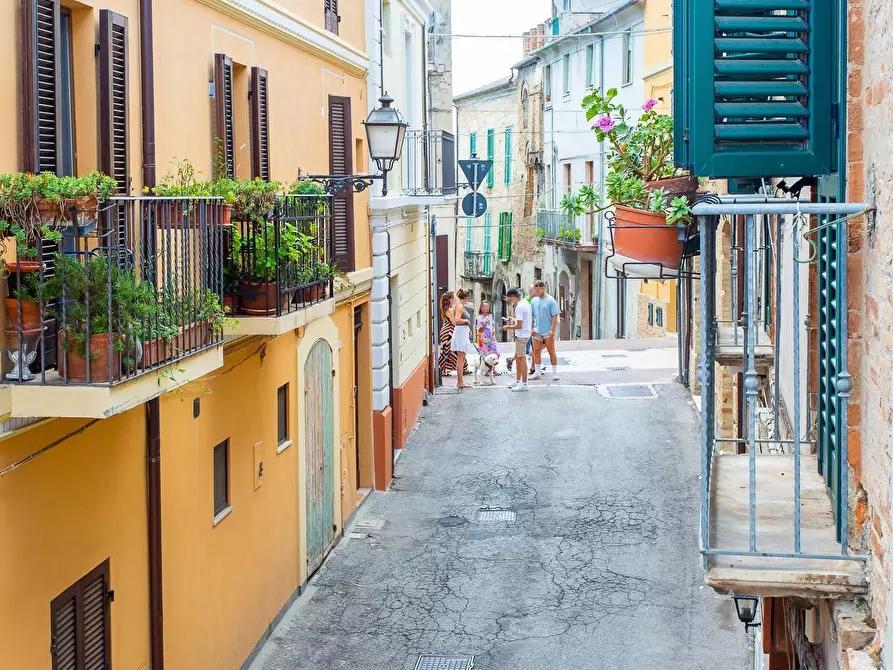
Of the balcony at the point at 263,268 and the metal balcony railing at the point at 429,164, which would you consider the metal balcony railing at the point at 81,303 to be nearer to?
the balcony at the point at 263,268

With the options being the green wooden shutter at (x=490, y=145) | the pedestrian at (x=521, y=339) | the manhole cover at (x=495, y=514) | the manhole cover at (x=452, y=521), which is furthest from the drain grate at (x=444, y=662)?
the green wooden shutter at (x=490, y=145)

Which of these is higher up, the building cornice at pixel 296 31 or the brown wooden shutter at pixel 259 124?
the building cornice at pixel 296 31

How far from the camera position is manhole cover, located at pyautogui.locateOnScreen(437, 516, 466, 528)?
14.7m

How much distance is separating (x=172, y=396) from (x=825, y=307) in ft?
16.4

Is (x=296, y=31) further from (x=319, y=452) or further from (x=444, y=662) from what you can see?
(x=444, y=662)

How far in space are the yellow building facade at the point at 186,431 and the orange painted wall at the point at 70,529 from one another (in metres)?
0.02

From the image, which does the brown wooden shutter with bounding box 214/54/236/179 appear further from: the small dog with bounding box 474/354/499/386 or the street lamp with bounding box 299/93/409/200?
the small dog with bounding box 474/354/499/386

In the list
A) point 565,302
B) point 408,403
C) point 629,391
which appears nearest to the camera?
point 408,403

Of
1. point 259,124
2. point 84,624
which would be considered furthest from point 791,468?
point 259,124

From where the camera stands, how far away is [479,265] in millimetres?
51125

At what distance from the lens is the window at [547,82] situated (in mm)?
40031

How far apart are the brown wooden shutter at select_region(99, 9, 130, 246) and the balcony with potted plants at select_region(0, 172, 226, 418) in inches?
34.2

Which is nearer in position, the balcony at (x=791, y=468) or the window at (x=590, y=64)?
the balcony at (x=791, y=468)

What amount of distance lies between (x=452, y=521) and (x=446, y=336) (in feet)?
29.5
